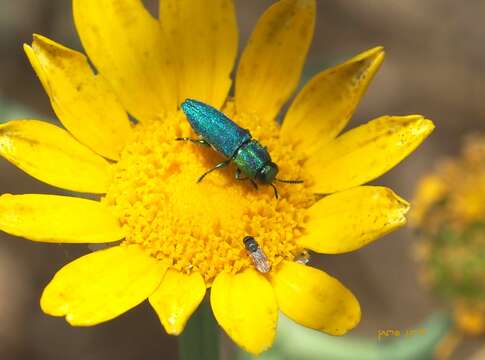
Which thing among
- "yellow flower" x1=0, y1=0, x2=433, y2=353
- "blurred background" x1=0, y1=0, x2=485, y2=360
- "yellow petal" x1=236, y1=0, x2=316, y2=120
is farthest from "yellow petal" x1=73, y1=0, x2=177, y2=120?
"blurred background" x1=0, y1=0, x2=485, y2=360

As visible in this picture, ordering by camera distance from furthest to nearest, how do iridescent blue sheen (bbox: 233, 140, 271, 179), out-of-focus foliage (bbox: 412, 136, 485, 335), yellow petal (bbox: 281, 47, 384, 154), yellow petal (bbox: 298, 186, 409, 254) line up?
out-of-focus foliage (bbox: 412, 136, 485, 335) → yellow petal (bbox: 281, 47, 384, 154) → iridescent blue sheen (bbox: 233, 140, 271, 179) → yellow petal (bbox: 298, 186, 409, 254)

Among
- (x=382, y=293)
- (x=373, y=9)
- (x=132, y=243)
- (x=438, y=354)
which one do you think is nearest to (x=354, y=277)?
(x=382, y=293)

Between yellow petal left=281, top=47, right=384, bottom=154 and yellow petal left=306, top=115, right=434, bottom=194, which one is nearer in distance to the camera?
yellow petal left=306, top=115, right=434, bottom=194

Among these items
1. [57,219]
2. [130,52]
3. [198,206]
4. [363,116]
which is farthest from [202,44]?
[363,116]

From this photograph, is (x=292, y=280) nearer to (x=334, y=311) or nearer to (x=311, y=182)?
(x=334, y=311)

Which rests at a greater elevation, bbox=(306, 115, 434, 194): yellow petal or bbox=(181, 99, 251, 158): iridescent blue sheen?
bbox=(181, 99, 251, 158): iridescent blue sheen

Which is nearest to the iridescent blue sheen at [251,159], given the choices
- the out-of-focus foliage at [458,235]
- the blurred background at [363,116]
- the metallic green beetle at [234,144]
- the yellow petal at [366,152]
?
the metallic green beetle at [234,144]

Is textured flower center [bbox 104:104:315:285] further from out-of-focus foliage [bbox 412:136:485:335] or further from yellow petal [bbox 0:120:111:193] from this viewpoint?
out-of-focus foliage [bbox 412:136:485:335]

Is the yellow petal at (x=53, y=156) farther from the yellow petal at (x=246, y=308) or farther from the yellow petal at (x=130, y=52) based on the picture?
the yellow petal at (x=246, y=308)

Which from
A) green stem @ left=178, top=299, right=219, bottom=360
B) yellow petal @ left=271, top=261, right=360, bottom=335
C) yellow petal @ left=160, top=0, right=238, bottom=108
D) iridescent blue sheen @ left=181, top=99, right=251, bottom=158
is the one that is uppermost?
yellow petal @ left=160, top=0, right=238, bottom=108
